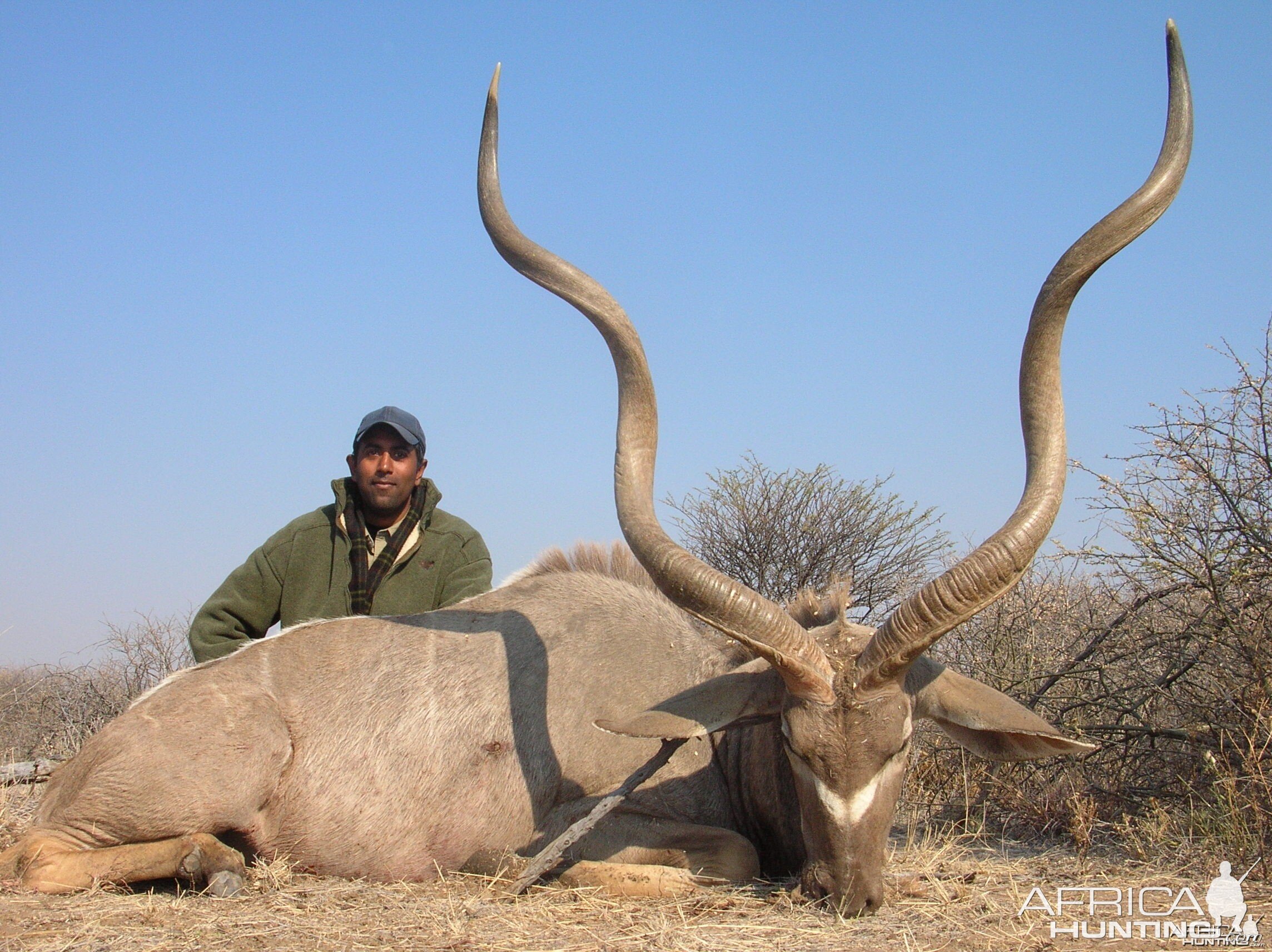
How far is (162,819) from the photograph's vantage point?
4.27 m

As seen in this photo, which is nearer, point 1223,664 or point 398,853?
point 398,853

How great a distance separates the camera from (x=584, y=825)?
156 inches

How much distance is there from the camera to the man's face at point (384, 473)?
19.6 ft

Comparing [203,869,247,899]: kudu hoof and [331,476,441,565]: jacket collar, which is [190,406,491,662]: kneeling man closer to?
[331,476,441,565]: jacket collar

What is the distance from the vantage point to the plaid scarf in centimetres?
585

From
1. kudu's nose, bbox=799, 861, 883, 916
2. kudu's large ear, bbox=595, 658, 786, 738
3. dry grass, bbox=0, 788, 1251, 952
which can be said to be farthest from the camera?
kudu's large ear, bbox=595, 658, 786, 738

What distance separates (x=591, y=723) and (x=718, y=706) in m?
0.79

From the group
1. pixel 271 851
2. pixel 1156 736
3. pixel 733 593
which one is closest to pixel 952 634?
pixel 1156 736

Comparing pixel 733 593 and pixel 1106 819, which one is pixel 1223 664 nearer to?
pixel 1106 819

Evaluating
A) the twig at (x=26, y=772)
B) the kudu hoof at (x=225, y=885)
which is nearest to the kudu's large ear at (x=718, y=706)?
the kudu hoof at (x=225, y=885)

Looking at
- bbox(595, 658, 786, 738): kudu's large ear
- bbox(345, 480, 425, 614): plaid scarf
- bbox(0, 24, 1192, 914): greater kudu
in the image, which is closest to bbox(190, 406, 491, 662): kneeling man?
bbox(345, 480, 425, 614): plaid scarf

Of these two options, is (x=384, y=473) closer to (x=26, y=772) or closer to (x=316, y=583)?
(x=316, y=583)

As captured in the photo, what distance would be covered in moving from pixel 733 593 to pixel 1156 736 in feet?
8.01

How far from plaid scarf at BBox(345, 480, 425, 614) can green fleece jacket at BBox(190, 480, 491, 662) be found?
0.03 meters
